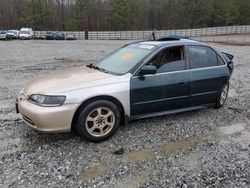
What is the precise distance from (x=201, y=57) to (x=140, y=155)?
92.5 inches

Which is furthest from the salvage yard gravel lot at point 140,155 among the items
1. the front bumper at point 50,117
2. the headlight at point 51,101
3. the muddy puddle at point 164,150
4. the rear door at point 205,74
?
the headlight at point 51,101

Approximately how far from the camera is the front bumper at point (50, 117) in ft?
12.0

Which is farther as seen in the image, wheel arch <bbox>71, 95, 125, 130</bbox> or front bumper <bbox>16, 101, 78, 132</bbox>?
wheel arch <bbox>71, 95, 125, 130</bbox>

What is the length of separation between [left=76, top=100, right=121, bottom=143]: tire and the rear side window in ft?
5.71

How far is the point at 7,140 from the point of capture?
412 cm

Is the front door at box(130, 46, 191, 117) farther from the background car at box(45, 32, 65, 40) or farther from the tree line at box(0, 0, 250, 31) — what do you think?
the tree line at box(0, 0, 250, 31)

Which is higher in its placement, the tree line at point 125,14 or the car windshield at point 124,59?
the tree line at point 125,14

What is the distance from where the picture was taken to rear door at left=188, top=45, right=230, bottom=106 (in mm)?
4883

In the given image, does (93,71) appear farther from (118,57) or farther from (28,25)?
(28,25)

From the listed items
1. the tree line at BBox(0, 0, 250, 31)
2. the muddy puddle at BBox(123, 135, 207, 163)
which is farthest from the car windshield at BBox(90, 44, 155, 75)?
the tree line at BBox(0, 0, 250, 31)

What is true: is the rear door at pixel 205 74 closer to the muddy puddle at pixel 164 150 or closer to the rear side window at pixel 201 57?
the rear side window at pixel 201 57

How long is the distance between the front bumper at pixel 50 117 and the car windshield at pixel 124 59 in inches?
43.1

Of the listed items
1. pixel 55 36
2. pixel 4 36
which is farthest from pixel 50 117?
pixel 55 36

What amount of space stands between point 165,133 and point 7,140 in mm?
2428
